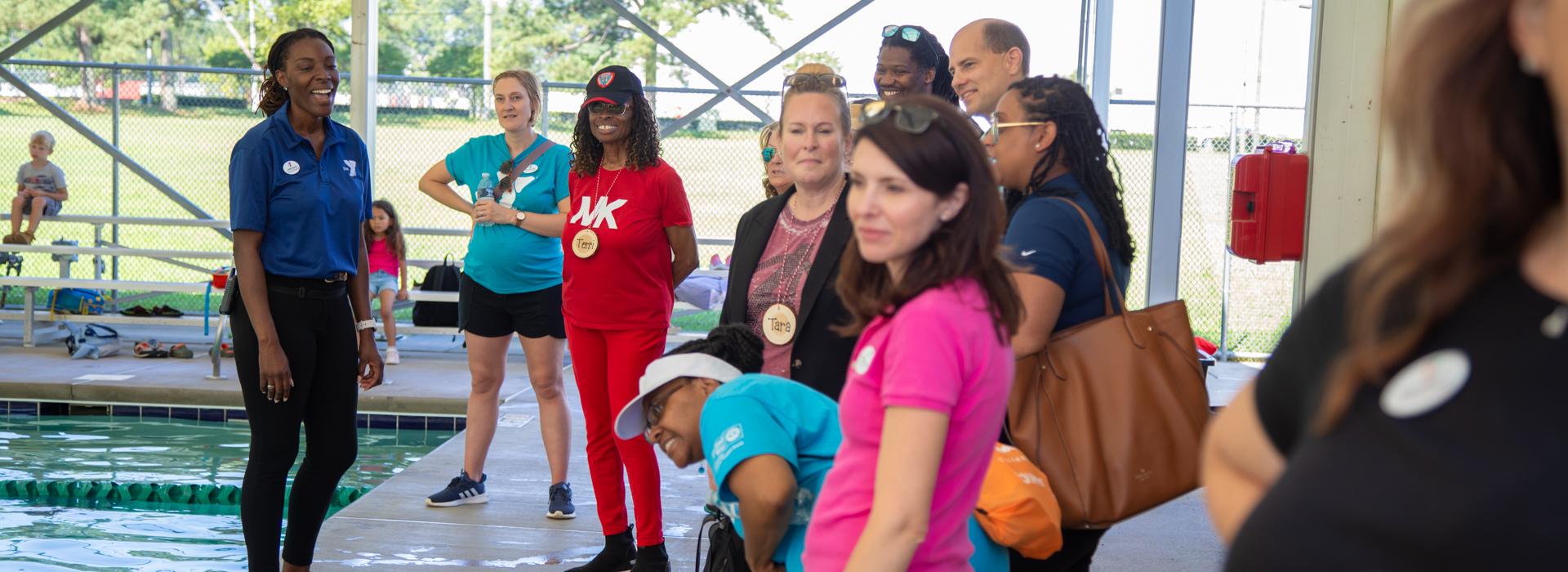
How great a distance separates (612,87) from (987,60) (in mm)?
1143

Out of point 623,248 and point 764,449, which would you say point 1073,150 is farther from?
point 623,248

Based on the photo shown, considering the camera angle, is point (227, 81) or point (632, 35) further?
point (632, 35)

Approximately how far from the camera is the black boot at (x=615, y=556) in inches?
158

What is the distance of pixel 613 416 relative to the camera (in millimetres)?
3961

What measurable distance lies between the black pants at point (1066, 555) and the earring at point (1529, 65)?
1.48 meters

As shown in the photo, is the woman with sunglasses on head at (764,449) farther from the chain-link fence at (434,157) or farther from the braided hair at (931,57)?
the chain-link fence at (434,157)

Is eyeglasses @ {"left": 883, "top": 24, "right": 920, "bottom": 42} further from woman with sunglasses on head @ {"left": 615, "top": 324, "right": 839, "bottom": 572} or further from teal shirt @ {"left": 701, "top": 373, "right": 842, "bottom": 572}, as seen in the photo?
teal shirt @ {"left": 701, "top": 373, "right": 842, "bottom": 572}

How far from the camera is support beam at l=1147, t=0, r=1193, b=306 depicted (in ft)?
15.5

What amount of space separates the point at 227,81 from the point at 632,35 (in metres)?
7.59

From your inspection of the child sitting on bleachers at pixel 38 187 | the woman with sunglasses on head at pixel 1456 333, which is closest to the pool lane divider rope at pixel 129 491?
the woman with sunglasses on head at pixel 1456 333

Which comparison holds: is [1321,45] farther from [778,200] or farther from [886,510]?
[886,510]

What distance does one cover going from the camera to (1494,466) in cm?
79

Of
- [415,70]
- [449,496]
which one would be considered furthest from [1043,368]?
[415,70]

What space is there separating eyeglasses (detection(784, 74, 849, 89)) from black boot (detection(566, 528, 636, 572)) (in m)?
1.67
